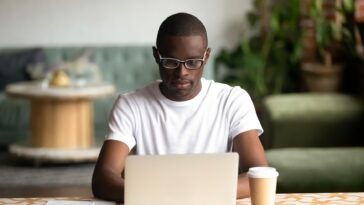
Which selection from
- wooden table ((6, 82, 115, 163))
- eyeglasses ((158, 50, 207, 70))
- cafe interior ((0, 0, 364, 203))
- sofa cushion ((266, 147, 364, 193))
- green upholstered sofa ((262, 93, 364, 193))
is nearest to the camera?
eyeglasses ((158, 50, 207, 70))

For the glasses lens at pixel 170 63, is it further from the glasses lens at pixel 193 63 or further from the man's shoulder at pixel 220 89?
the man's shoulder at pixel 220 89

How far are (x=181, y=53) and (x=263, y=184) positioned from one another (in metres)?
0.52

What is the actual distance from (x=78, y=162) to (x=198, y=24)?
3.34m

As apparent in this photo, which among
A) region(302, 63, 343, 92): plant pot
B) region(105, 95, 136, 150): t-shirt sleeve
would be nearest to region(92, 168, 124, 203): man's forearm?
region(105, 95, 136, 150): t-shirt sleeve

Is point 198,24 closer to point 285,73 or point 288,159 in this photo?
point 288,159

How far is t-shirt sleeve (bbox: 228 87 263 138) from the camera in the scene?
2115 mm

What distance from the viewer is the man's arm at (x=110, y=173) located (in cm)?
183

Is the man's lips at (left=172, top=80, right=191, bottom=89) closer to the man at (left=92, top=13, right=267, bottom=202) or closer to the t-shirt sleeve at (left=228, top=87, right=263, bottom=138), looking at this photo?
the man at (left=92, top=13, right=267, bottom=202)

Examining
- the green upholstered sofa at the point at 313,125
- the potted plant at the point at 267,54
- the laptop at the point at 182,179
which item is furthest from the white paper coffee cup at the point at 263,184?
the potted plant at the point at 267,54

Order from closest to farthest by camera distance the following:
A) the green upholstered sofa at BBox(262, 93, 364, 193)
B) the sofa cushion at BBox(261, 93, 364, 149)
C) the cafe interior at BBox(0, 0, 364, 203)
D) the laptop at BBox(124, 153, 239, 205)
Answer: the laptop at BBox(124, 153, 239, 205)
the green upholstered sofa at BBox(262, 93, 364, 193)
the sofa cushion at BBox(261, 93, 364, 149)
the cafe interior at BBox(0, 0, 364, 203)

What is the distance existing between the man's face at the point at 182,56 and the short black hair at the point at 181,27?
1cm

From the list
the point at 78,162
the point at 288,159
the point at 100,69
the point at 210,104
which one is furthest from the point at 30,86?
the point at 210,104

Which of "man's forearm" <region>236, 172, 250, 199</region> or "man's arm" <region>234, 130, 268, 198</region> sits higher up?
"man's arm" <region>234, 130, 268, 198</region>

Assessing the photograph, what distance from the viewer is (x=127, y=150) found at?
206cm
